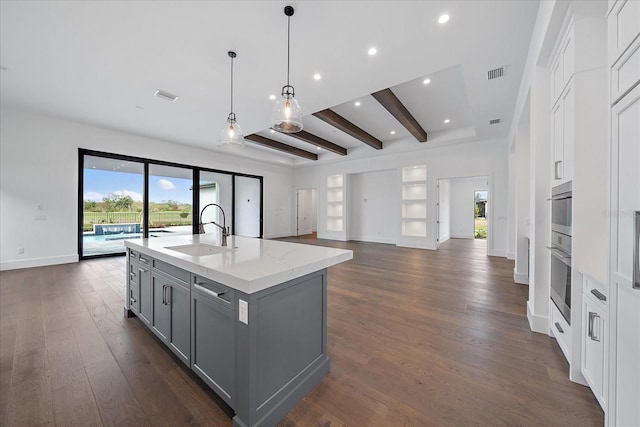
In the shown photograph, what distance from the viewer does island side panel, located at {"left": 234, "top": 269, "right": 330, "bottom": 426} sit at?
1.23 m

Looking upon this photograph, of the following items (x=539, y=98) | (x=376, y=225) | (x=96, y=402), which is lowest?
(x=96, y=402)

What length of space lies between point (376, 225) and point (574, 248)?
7241mm

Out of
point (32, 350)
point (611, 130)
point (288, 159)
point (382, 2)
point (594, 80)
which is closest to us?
A: point (611, 130)

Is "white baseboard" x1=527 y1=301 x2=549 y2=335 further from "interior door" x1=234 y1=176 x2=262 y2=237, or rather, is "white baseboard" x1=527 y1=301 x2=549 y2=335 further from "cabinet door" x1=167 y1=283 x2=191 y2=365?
"interior door" x1=234 y1=176 x2=262 y2=237

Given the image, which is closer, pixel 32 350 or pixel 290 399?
pixel 290 399

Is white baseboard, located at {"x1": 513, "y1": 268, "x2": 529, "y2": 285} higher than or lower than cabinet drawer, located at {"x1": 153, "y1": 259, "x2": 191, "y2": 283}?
lower

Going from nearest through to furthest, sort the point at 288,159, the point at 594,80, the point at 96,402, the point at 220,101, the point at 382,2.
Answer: the point at 96,402 → the point at 594,80 → the point at 382,2 → the point at 220,101 → the point at 288,159

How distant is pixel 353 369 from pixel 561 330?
179 cm

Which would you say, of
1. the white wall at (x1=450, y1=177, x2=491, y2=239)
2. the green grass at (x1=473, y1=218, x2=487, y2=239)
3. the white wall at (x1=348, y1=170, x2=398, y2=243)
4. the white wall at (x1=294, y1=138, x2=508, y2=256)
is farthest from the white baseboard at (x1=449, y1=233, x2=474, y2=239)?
the white wall at (x1=294, y1=138, x2=508, y2=256)

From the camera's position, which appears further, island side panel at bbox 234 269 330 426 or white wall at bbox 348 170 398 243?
white wall at bbox 348 170 398 243

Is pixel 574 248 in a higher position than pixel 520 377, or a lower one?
higher

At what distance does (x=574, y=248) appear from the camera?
1.68 metres

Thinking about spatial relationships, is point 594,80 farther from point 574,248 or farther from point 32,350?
point 32,350

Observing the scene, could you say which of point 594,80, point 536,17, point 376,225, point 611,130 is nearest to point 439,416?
point 611,130
